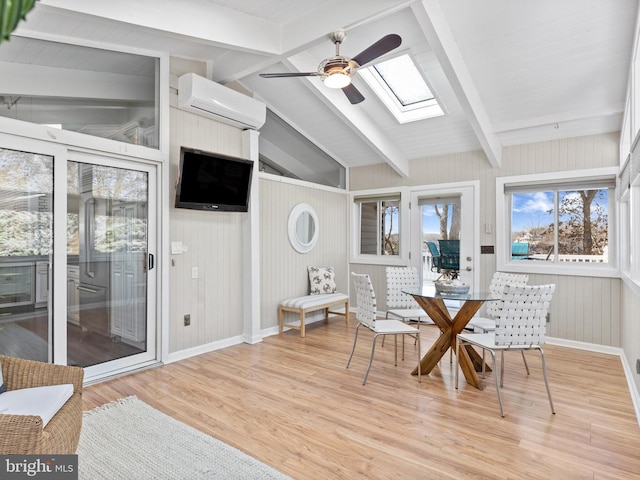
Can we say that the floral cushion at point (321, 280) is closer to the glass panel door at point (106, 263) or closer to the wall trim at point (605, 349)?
the glass panel door at point (106, 263)

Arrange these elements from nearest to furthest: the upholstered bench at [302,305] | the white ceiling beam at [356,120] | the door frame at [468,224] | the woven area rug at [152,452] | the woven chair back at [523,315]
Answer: the woven area rug at [152,452]
the woven chair back at [523,315]
the white ceiling beam at [356,120]
the upholstered bench at [302,305]
the door frame at [468,224]

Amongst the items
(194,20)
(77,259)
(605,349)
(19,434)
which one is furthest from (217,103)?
(605,349)

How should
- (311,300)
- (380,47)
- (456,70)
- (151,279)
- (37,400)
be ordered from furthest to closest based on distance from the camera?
(311,300) < (151,279) < (456,70) < (380,47) < (37,400)

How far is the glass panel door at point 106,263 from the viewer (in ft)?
11.0

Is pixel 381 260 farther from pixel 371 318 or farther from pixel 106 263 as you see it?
pixel 106 263

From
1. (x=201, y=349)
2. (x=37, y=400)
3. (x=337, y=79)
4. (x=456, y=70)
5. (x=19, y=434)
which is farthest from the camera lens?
(x=201, y=349)

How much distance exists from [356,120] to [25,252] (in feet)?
12.4

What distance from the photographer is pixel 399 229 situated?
6148 mm

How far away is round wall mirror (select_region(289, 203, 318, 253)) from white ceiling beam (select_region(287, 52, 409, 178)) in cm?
132

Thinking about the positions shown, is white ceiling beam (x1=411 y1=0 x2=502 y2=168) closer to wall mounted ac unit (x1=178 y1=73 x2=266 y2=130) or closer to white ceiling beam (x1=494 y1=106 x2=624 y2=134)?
white ceiling beam (x1=494 y1=106 x2=624 y2=134)

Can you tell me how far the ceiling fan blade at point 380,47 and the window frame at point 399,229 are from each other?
10.4 feet

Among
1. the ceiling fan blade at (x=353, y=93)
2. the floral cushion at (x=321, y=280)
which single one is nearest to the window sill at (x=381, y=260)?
the floral cushion at (x=321, y=280)

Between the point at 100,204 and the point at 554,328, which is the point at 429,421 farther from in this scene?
the point at 100,204

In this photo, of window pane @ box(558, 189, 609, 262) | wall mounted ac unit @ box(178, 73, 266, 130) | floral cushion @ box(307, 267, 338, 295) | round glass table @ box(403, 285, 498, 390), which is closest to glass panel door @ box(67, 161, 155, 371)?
wall mounted ac unit @ box(178, 73, 266, 130)
